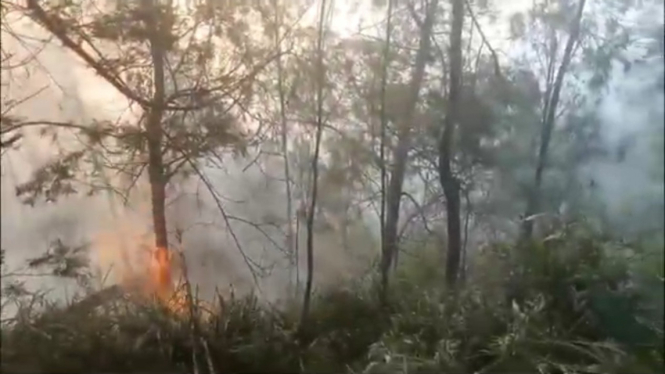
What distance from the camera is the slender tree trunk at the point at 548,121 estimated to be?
1098mm

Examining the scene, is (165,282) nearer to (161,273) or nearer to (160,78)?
(161,273)

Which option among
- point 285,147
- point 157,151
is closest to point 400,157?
point 285,147

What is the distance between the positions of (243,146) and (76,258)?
0.91 feet

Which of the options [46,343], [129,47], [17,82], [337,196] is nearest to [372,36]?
[337,196]

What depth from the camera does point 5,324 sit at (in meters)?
1.12

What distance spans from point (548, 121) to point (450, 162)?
15 cm

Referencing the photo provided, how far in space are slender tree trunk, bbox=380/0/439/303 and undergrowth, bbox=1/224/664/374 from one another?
27mm

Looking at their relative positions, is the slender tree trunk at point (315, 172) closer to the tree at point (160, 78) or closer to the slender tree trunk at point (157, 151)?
the tree at point (160, 78)

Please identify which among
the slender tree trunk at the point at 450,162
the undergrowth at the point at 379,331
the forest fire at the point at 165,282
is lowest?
the undergrowth at the point at 379,331

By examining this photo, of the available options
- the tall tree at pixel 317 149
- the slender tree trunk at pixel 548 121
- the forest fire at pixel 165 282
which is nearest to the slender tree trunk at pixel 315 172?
the tall tree at pixel 317 149

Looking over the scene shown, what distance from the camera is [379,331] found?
1.11m

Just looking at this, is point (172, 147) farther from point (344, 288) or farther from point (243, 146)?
point (344, 288)

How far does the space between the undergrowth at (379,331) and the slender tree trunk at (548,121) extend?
46mm

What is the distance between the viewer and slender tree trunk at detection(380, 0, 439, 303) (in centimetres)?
108
